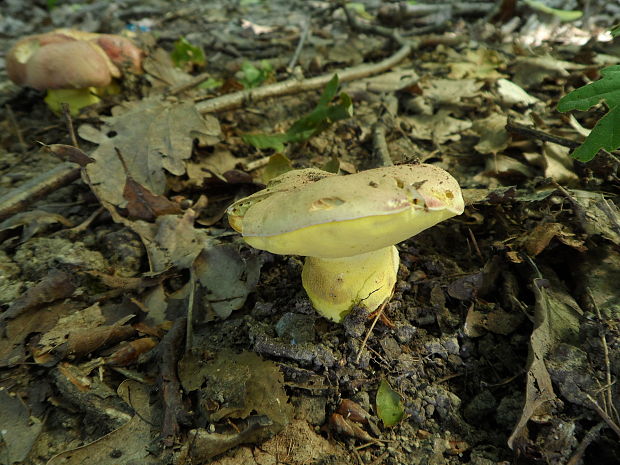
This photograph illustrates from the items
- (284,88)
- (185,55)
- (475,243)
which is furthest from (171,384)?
(185,55)

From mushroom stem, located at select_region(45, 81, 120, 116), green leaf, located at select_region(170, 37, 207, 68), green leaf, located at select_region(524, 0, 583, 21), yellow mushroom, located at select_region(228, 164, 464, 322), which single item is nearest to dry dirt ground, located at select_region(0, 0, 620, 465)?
mushroom stem, located at select_region(45, 81, 120, 116)

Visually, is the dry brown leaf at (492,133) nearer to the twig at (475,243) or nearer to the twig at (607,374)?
the twig at (475,243)

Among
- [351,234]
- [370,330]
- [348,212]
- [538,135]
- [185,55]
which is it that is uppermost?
[348,212]

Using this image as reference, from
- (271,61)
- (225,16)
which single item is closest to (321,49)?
(271,61)

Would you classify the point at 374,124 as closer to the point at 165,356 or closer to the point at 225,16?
the point at 165,356

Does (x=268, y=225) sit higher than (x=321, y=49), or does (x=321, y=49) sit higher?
(x=268, y=225)

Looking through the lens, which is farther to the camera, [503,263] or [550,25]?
[550,25]

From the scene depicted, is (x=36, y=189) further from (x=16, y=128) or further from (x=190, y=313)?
(x=190, y=313)
